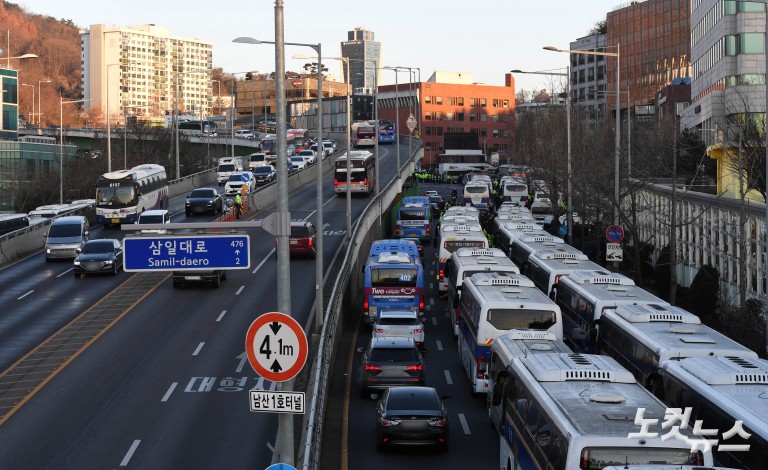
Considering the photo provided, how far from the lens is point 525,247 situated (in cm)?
4378

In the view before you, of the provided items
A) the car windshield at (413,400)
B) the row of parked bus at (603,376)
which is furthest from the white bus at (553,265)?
the car windshield at (413,400)

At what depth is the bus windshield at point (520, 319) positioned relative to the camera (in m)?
27.0

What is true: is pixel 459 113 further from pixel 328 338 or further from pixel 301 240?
pixel 328 338

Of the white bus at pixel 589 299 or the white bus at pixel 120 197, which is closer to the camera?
the white bus at pixel 589 299

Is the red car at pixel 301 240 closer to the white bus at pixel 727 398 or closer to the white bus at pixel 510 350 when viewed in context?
the white bus at pixel 510 350

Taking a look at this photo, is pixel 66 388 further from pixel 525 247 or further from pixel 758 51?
pixel 758 51

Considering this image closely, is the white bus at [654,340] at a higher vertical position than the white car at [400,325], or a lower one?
higher

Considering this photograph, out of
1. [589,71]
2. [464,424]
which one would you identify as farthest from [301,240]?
[589,71]

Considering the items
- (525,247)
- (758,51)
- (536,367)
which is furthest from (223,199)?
(536,367)

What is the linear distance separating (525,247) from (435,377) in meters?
14.2

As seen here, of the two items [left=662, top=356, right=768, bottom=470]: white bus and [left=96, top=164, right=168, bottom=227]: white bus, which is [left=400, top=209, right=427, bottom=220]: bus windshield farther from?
[left=662, top=356, right=768, bottom=470]: white bus

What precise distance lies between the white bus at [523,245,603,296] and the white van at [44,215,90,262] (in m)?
23.3

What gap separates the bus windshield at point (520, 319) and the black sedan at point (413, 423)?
4636 mm

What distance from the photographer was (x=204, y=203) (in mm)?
66250
